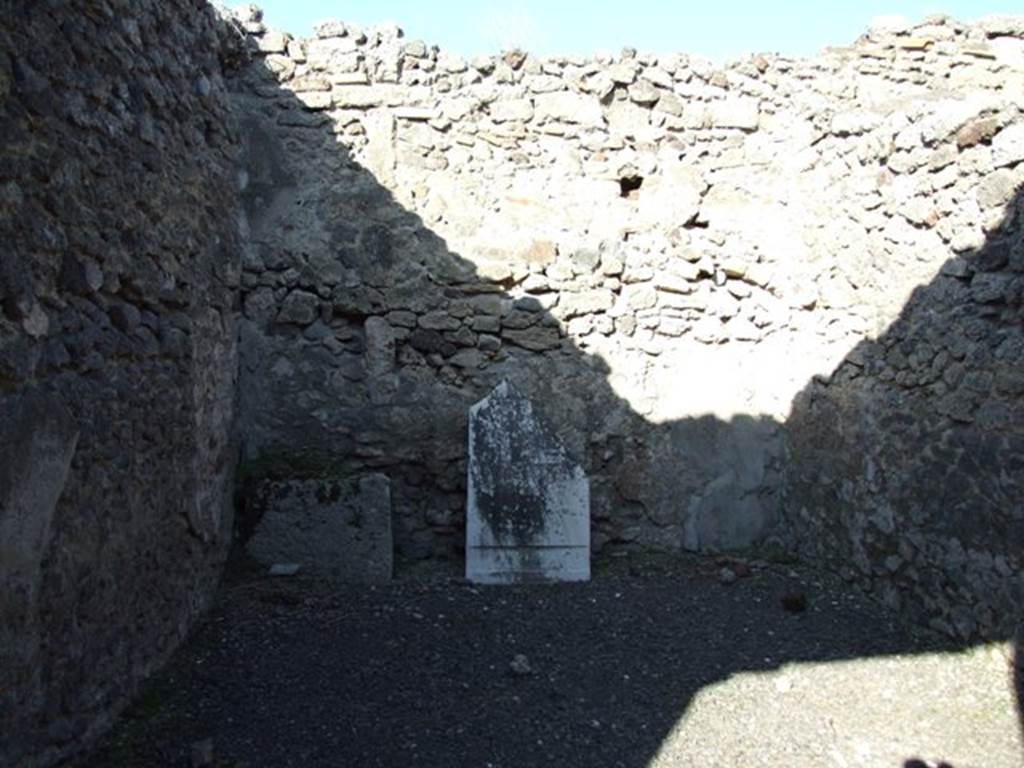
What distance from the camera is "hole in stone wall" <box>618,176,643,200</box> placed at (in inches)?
200

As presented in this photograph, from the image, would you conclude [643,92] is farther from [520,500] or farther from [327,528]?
[327,528]

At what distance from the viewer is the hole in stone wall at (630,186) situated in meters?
5.09

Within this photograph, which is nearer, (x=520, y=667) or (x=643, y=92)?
(x=520, y=667)

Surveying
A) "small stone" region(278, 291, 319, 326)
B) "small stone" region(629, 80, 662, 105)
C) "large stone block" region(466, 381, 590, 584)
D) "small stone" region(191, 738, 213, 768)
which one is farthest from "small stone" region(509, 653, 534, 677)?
"small stone" region(629, 80, 662, 105)

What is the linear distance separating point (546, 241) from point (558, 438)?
1.18m

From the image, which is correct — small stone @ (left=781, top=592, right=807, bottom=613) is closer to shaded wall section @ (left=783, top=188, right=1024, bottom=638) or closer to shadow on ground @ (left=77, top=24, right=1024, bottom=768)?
shadow on ground @ (left=77, top=24, right=1024, bottom=768)

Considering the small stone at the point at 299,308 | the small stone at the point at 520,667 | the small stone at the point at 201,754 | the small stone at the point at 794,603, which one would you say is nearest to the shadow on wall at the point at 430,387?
the small stone at the point at 299,308

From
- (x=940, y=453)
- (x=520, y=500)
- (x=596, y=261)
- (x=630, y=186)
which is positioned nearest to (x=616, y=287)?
(x=596, y=261)

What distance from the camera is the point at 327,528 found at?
429 cm

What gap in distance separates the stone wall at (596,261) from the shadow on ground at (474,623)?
28mm

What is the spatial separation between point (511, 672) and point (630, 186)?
303 centimetres

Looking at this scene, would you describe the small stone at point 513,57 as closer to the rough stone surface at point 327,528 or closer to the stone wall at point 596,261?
the stone wall at point 596,261

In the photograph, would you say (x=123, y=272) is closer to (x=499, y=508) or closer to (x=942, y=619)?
(x=499, y=508)

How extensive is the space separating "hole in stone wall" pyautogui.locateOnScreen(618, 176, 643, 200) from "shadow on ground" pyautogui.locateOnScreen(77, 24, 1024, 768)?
960 millimetres
